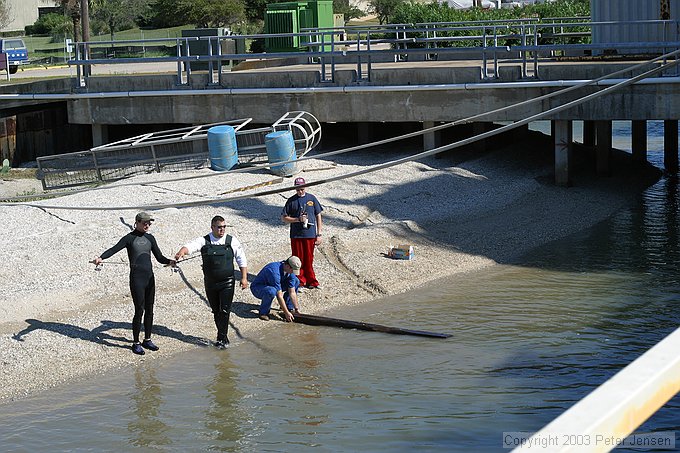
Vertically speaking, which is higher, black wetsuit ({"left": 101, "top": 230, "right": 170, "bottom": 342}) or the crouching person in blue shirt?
black wetsuit ({"left": 101, "top": 230, "right": 170, "bottom": 342})

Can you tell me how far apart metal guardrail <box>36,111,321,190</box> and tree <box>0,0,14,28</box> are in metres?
48.7

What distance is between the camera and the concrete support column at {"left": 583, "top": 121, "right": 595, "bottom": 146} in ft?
89.2

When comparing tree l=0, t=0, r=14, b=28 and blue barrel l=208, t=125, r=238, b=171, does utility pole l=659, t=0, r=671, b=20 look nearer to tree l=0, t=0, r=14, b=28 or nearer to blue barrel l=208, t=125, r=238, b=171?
blue barrel l=208, t=125, r=238, b=171

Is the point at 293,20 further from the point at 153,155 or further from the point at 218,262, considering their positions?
the point at 218,262

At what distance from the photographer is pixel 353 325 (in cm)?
1234

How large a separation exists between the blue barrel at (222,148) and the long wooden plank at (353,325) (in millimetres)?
7860

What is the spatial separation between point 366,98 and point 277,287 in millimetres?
9473

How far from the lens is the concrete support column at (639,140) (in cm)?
2553

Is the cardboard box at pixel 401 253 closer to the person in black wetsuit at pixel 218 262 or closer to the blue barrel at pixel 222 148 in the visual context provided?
the person in black wetsuit at pixel 218 262

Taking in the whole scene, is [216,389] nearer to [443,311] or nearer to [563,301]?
[443,311]

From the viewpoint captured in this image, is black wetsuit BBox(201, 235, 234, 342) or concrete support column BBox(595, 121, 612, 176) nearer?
black wetsuit BBox(201, 235, 234, 342)

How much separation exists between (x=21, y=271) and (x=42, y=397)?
3607 millimetres

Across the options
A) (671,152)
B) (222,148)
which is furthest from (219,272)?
(671,152)

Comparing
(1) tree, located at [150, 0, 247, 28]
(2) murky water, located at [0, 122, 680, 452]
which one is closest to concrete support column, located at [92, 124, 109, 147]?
(2) murky water, located at [0, 122, 680, 452]
